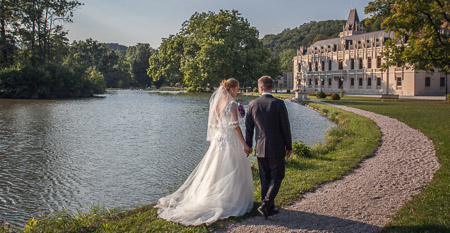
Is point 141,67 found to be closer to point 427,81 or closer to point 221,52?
point 221,52

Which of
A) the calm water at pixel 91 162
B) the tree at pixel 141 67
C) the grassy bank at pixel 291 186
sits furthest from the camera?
the tree at pixel 141 67

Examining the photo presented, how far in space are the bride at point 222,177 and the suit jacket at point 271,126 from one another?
1.18 ft

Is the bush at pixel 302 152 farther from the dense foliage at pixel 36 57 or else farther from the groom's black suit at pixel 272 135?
Answer: the dense foliage at pixel 36 57

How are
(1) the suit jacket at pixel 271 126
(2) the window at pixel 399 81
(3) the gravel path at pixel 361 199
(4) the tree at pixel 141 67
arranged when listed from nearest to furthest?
(3) the gravel path at pixel 361 199 → (1) the suit jacket at pixel 271 126 → (2) the window at pixel 399 81 → (4) the tree at pixel 141 67

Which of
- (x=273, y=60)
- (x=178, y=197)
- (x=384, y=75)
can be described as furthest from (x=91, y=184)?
(x=384, y=75)

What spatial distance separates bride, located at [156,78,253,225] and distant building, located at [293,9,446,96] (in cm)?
6242

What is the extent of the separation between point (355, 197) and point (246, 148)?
249 centimetres

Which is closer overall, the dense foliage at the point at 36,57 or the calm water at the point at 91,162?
the calm water at the point at 91,162

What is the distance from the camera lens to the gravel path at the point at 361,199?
534 centimetres

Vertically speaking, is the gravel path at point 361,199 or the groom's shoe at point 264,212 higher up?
the groom's shoe at point 264,212

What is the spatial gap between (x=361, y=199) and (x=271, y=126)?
2476 mm

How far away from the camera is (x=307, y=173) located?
8812mm

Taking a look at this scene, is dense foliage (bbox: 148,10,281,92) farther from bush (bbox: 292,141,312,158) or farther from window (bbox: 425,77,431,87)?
bush (bbox: 292,141,312,158)

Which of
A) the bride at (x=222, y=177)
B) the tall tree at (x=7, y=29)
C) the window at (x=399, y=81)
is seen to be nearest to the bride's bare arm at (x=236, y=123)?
the bride at (x=222, y=177)
